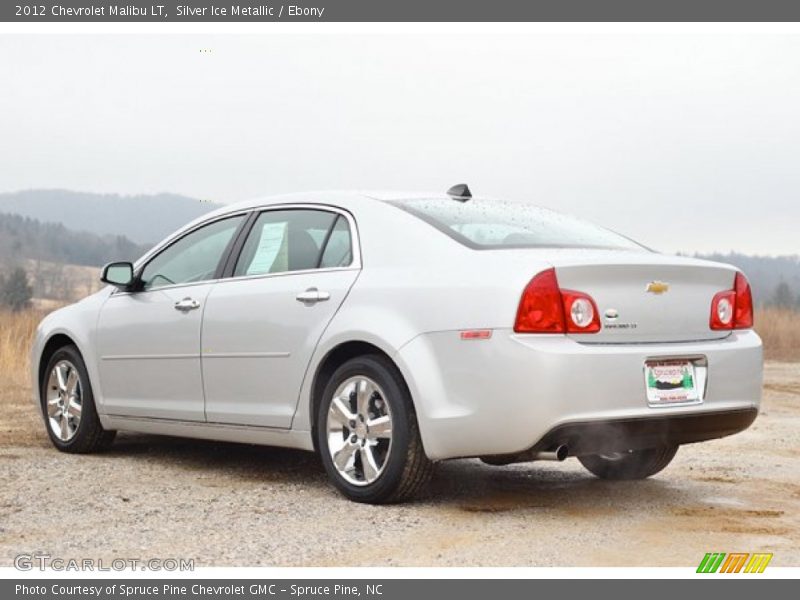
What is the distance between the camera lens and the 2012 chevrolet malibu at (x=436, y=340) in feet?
18.2

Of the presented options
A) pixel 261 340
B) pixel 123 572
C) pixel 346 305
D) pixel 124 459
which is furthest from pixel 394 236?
pixel 124 459

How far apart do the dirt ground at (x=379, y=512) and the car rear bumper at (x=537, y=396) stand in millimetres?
420

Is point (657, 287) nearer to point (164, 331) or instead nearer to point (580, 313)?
→ point (580, 313)

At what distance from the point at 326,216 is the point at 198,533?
81.6 inches

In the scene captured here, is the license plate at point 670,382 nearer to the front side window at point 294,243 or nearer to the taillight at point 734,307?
the taillight at point 734,307

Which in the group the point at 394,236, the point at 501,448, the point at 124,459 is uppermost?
the point at 394,236

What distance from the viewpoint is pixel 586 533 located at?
219 inches

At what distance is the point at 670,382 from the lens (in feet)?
19.0

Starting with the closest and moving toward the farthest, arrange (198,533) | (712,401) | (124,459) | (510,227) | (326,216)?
(198,533) → (712,401) → (510,227) → (326,216) → (124,459)

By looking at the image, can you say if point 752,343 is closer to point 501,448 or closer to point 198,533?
point 501,448

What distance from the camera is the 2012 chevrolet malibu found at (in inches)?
218

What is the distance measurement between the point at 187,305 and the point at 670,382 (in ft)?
9.89

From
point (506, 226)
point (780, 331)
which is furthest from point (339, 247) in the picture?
point (780, 331)

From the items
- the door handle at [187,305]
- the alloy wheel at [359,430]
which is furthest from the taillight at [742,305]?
the door handle at [187,305]
